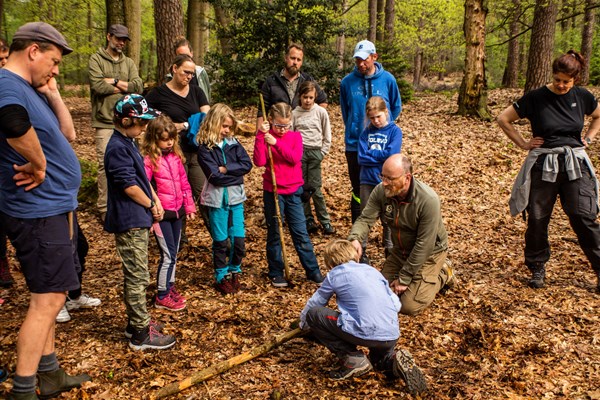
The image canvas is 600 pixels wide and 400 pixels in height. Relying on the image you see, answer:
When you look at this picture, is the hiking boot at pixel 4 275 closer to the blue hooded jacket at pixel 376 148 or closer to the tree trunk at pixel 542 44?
the blue hooded jacket at pixel 376 148

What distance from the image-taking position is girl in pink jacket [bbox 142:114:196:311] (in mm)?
4652

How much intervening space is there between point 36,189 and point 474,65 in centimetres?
1160

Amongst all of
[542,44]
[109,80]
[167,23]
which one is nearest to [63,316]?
[109,80]

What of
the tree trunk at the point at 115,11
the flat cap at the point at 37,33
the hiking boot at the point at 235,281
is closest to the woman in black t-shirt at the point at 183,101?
the hiking boot at the point at 235,281

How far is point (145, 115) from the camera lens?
393cm

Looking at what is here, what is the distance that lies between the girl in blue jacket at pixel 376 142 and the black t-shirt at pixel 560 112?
1.48m

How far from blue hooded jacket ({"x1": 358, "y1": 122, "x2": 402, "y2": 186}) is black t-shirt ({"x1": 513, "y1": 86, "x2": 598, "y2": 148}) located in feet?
4.86

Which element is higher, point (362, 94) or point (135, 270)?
point (362, 94)

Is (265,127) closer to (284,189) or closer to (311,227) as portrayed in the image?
(284,189)

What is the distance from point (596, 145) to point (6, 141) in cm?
1109

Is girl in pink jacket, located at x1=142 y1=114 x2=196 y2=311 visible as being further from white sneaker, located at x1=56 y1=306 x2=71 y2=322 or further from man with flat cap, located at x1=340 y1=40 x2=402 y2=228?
man with flat cap, located at x1=340 y1=40 x2=402 y2=228

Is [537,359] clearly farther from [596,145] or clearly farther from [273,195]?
[596,145]

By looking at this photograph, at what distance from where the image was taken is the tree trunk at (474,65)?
39.4 ft

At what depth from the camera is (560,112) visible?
5.15 m
